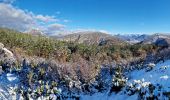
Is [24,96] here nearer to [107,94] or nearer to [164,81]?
[107,94]

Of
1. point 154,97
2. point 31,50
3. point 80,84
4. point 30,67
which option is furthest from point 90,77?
point 31,50

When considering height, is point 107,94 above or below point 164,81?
below

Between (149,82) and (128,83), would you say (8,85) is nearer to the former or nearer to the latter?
(128,83)

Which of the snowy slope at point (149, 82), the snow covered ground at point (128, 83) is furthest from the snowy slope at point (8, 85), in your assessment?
the snowy slope at point (149, 82)

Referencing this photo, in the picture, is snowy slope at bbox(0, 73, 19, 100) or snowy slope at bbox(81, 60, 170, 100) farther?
snowy slope at bbox(0, 73, 19, 100)

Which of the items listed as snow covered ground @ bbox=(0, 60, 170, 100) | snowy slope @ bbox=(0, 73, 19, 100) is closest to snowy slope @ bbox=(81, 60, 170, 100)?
snow covered ground @ bbox=(0, 60, 170, 100)

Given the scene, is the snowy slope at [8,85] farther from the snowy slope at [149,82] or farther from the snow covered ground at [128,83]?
the snowy slope at [149,82]

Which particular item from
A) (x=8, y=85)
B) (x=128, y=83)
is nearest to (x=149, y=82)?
(x=128, y=83)

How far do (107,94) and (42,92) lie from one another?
6020mm

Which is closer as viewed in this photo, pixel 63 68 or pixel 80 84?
pixel 80 84

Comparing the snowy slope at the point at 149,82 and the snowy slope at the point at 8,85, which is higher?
the snowy slope at the point at 149,82

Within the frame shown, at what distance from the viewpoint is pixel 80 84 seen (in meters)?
28.9

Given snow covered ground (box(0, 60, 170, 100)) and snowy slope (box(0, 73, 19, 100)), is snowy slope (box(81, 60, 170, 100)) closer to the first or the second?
snow covered ground (box(0, 60, 170, 100))

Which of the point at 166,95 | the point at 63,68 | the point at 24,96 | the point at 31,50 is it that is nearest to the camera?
the point at 166,95
